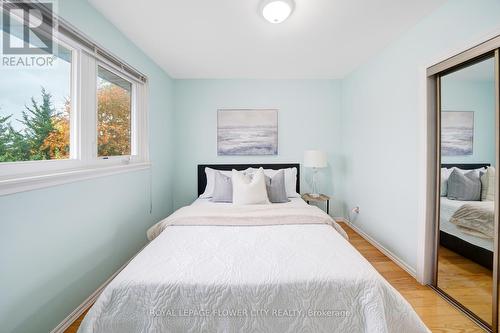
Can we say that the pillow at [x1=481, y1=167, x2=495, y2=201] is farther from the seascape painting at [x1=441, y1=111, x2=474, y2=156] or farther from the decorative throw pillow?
the decorative throw pillow

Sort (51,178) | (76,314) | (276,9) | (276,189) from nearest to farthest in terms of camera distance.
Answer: (51,178), (76,314), (276,9), (276,189)

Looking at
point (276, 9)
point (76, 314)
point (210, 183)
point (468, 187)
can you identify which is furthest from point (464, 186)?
point (76, 314)

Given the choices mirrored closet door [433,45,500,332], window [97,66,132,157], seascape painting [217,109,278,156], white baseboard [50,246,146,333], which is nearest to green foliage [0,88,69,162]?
window [97,66,132,157]

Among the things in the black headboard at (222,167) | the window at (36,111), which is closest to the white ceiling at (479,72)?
the black headboard at (222,167)

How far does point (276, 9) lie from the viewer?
1.82m

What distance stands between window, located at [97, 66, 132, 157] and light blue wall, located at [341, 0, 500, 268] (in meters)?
2.96

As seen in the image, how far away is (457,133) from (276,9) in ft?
5.77

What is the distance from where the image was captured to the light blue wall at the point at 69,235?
1277 millimetres

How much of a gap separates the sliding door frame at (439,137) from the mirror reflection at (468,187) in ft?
0.11

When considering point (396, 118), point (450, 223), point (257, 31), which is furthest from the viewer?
point (396, 118)

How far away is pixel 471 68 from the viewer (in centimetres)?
171

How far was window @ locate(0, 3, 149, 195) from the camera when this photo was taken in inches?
53.4

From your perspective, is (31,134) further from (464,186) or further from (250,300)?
(464,186)

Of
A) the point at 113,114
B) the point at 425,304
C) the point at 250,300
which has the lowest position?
the point at 425,304
